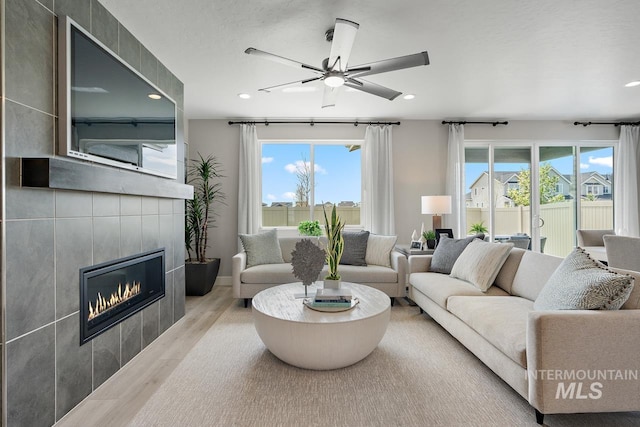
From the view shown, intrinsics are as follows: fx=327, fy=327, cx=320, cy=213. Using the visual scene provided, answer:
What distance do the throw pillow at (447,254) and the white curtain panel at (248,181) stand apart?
2.67m

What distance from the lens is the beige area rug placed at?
1.71 m

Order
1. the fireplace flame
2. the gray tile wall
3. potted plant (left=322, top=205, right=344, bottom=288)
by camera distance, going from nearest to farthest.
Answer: the gray tile wall < the fireplace flame < potted plant (left=322, top=205, right=344, bottom=288)

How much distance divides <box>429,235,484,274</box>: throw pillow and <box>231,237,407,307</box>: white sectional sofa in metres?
0.37

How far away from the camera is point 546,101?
4230 mm

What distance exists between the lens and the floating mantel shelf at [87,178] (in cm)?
154

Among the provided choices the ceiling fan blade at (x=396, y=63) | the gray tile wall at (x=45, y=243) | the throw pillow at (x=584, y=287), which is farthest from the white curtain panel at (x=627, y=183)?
the gray tile wall at (x=45, y=243)

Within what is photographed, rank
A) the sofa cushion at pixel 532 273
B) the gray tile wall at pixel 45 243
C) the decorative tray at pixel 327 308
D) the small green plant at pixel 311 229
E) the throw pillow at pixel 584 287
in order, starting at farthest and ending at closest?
the small green plant at pixel 311 229 < the sofa cushion at pixel 532 273 < the decorative tray at pixel 327 308 < the throw pillow at pixel 584 287 < the gray tile wall at pixel 45 243

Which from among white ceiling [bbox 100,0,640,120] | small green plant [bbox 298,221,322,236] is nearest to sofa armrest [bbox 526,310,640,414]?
white ceiling [bbox 100,0,640,120]

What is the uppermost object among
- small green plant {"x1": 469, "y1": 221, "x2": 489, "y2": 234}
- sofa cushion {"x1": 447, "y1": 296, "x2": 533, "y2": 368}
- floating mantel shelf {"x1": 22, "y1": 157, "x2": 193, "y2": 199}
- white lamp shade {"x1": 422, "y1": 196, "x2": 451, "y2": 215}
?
floating mantel shelf {"x1": 22, "y1": 157, "x2": 193, "y2": 199}

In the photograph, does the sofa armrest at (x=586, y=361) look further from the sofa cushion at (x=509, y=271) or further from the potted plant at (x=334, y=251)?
the potted plant at (x=334, y=251)

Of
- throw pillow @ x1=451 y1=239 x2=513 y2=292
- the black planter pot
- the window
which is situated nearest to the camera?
throw pillow @ x1=451 y1=239 x2=513 y2=292

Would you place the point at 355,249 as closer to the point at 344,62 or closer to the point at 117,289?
the point at 344,62

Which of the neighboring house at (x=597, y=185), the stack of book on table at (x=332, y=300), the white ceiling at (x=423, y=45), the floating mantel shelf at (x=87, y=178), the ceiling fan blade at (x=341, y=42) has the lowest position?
the stack of book on table at (x=332, y=300)

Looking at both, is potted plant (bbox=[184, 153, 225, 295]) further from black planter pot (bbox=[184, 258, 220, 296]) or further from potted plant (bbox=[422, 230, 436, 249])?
potted plant (bbox=[422, 230, 436, 249])
